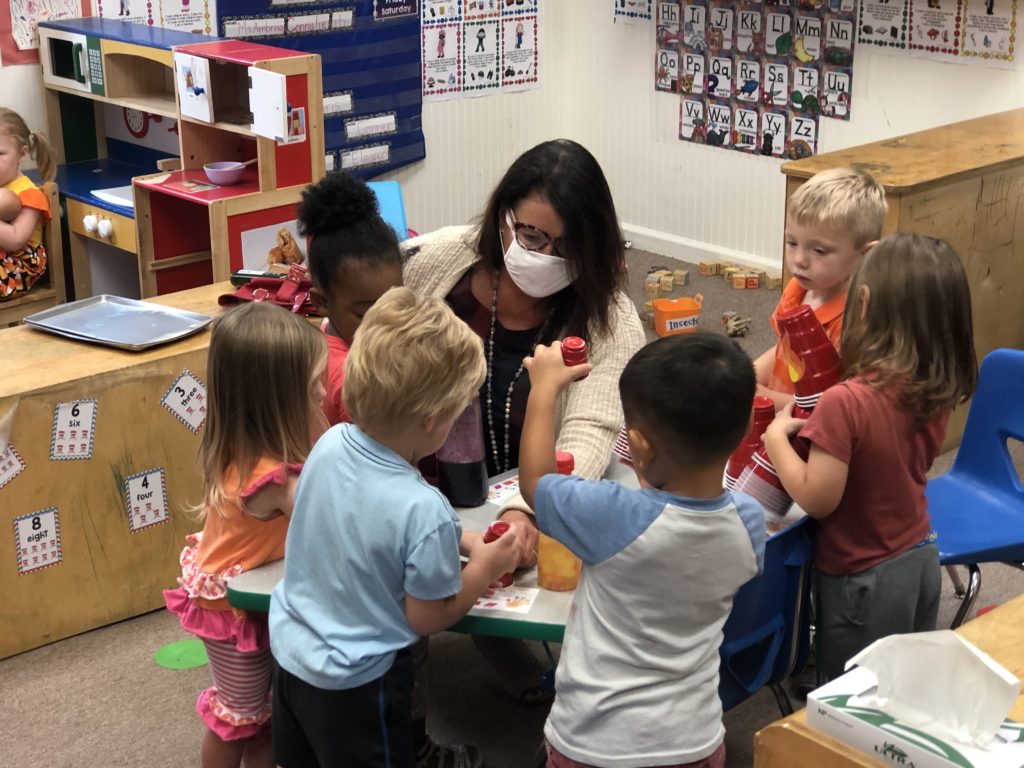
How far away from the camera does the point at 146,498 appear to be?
9.55 feet

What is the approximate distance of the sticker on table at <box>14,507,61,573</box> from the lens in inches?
108

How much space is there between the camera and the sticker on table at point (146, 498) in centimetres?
288

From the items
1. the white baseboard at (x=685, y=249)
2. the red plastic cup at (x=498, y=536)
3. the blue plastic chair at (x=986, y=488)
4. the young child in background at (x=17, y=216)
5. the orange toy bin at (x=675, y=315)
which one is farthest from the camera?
the white baseboard at (x=685, y=249)

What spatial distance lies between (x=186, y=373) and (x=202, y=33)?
2.37 meters

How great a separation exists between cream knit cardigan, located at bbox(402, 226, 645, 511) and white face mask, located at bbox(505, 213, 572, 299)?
119mm

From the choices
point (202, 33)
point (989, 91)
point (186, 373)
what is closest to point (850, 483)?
point (186, 373)

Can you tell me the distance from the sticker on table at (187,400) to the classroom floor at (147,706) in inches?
19.0

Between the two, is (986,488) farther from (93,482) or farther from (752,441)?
(93,482)

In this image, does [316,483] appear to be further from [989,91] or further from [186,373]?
[989,91]

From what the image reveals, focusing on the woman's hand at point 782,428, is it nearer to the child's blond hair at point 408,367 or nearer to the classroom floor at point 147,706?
the child's blond hair at point 408,367

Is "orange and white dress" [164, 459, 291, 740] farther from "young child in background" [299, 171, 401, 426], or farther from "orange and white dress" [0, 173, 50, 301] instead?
"orange and white dress" [0, 173, 50, 301]

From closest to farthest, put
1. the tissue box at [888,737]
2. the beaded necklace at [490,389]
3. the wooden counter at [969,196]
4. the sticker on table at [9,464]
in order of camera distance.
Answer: the tissue box at [888,737]
the beaded necklace at [490,389]
the sticker on table at [9,464]
the wooden counter at [969,196]

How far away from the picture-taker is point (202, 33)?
4.81m

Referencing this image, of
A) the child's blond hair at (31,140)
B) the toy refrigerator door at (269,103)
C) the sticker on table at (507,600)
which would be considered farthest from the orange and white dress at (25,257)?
the sticker on table at (507,600)
